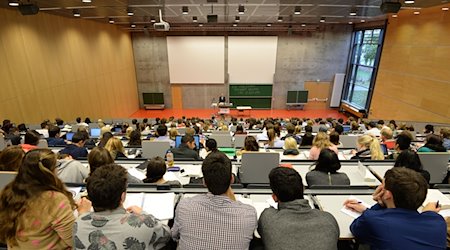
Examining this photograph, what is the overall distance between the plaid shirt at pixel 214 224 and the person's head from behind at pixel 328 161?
147cm

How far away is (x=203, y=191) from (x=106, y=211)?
1.07 metres

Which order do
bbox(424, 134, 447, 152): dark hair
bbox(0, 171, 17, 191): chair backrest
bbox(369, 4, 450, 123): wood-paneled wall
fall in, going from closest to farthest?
bbox(0, 171, 17, 191): chair backrest, bbox(424, 134, 447, 152): dark hair, bbox(369, 4, 450, 123): wood-paneled wall

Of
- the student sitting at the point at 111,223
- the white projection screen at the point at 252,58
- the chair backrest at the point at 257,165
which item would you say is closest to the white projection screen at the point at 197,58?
the white projection screen at the point at 252,58

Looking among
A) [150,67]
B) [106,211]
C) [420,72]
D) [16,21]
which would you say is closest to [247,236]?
[106,211]

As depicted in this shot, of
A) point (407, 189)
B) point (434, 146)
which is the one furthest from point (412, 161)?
point (407, 189)

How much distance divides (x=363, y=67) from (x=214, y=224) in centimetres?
1433

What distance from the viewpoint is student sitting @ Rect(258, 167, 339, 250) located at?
147 cm

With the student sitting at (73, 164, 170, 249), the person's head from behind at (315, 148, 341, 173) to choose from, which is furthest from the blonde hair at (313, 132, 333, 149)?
the student sitting at (73, 164, 170, 249)

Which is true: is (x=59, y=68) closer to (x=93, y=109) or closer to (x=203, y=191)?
(x=93, y=109)

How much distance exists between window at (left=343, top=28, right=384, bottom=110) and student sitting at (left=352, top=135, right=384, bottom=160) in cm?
952

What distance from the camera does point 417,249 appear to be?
1.47 meters

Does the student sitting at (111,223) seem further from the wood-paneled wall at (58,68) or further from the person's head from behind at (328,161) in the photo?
the wood-paneled wall at (58,68)

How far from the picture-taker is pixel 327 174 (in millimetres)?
2787

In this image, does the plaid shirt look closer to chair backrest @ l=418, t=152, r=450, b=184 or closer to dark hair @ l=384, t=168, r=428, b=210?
dark hair @ l=384, t=168, r=428, b=210
